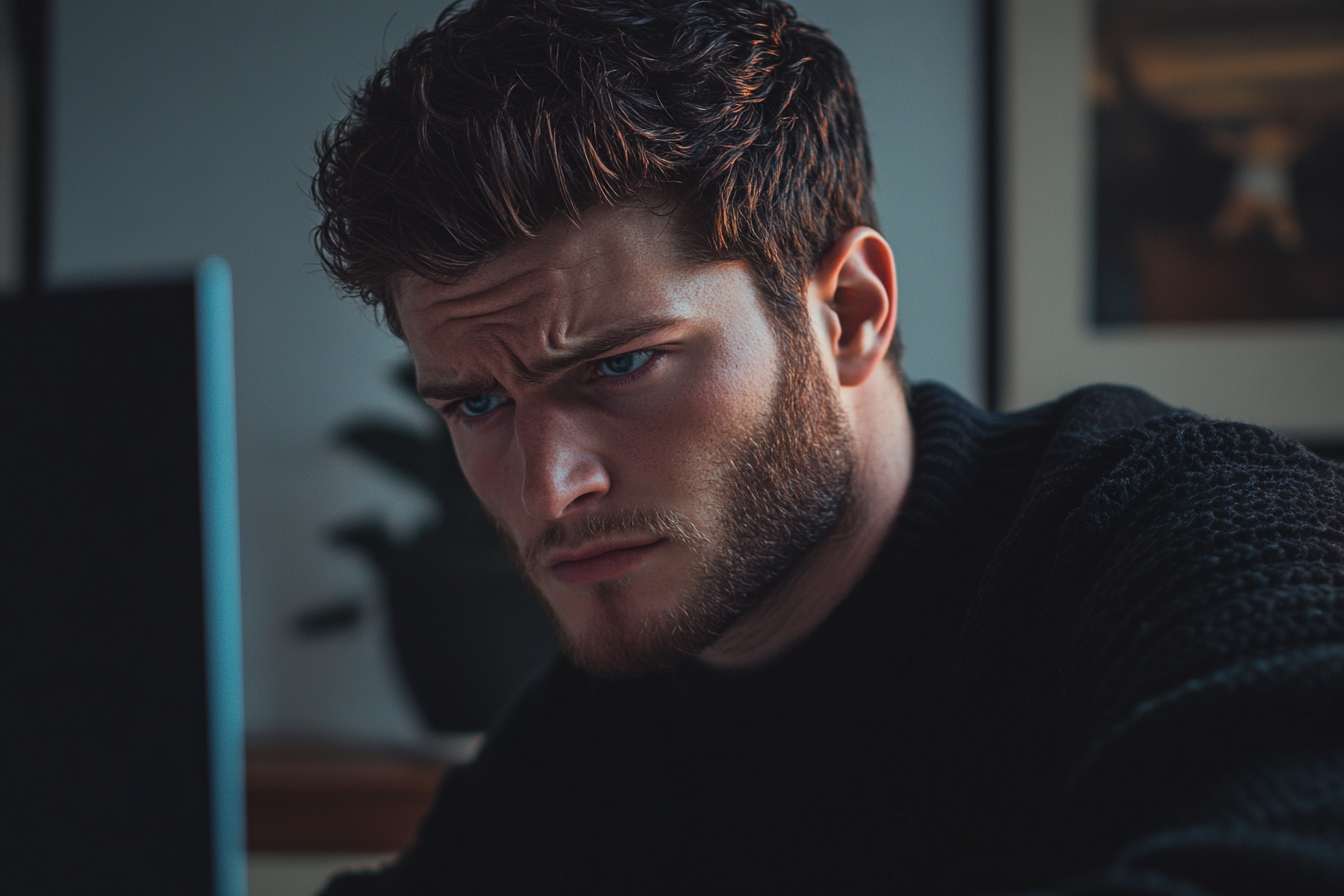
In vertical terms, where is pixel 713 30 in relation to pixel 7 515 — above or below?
above

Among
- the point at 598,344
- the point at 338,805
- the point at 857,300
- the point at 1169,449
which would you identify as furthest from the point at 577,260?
the point at 338,805

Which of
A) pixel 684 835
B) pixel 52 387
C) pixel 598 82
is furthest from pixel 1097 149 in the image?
pixel 52 387

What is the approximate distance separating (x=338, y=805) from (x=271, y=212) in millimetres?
1103

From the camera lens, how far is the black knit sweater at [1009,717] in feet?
1.29

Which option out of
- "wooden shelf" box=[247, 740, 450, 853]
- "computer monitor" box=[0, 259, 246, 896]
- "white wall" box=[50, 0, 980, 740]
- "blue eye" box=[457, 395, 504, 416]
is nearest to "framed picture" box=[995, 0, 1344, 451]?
"white wall" box=[50, 0, 980, 740]

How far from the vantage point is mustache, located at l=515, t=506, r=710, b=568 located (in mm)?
779

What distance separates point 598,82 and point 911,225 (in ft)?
3.35

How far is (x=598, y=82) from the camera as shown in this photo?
2.45ft

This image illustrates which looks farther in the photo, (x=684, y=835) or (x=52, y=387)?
(x=684, y=835)

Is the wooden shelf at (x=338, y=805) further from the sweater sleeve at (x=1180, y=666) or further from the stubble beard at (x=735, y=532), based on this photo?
the sweater sleeve at (x=1180, y=666)

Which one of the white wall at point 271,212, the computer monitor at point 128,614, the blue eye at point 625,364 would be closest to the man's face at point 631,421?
the blue eye at point 625,364

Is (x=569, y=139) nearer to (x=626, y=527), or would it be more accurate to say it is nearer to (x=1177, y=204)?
(x=626, y=527)

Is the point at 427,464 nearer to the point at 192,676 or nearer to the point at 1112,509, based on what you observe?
the point at 192,676

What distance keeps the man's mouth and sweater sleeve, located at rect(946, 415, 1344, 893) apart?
268mm
